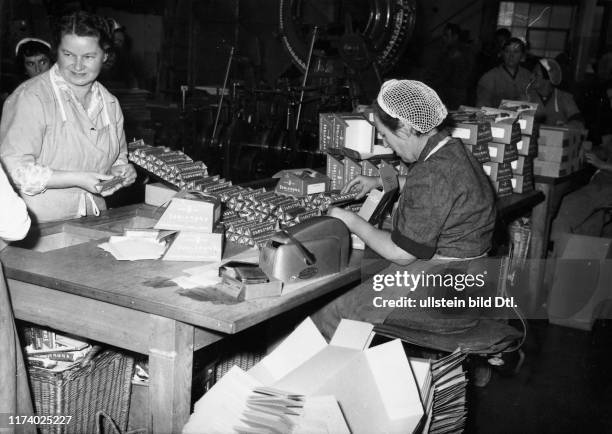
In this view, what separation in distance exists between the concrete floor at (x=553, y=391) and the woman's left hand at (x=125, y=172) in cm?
192

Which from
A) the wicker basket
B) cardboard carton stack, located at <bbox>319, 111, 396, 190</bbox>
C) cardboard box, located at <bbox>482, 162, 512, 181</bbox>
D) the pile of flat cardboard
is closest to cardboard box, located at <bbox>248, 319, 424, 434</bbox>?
the pile of flat cardboard

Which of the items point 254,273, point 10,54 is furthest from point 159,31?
point 254,273

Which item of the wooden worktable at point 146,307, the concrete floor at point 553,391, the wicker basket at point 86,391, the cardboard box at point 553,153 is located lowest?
the concrete floor at point 553,391

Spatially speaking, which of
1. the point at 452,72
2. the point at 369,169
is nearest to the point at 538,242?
the point at 369,169

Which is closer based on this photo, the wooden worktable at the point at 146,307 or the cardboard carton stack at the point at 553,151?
the wooden worktable at the point at 146,307

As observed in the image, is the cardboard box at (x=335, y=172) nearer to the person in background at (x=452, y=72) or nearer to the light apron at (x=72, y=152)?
the light apron at (x=72, y=152)

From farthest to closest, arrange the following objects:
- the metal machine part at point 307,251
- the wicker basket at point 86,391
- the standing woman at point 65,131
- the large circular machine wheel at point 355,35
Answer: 1. the large circular machine wheel at point 355,35
2. the standing woman at point 65,131
3. the wicker basket at point 86,391
4. the metal machine part at point 307,251

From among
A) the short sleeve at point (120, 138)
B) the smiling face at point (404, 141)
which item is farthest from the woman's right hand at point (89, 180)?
the smiling face at point (404, 141)

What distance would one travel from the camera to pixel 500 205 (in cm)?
366

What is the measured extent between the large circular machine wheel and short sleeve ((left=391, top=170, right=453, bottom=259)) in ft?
11.1

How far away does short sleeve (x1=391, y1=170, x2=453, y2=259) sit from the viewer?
225 centimetres

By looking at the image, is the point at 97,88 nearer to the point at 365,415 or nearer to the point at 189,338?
the point at 189,338

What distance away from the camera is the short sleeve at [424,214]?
2.25m

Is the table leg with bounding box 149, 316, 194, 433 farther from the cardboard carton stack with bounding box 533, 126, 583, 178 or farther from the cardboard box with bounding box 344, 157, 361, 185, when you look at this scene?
the cardboard carton stack with bounding box 533, 126, 583, 178
